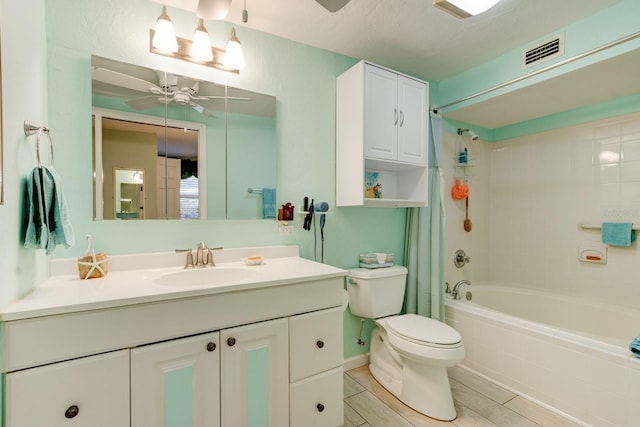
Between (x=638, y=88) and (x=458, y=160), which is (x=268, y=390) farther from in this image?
(x=638, y=88)

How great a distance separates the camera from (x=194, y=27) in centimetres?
165

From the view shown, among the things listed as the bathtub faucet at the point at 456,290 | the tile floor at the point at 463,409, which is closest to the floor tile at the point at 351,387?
the tile floor at the point at 463,409

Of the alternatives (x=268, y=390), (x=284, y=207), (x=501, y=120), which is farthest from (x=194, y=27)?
(x=501, y=120)

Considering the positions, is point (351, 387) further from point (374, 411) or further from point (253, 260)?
point (253, 260)

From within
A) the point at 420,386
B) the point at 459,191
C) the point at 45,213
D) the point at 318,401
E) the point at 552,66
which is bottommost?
the point at 420,386

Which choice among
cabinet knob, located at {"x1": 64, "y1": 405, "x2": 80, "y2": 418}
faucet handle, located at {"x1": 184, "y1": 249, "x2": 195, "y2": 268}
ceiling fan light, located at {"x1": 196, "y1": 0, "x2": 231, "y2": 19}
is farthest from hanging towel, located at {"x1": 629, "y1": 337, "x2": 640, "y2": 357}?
ceiling fan light, located at {"x1": 196, "y1": 0, "x2": 231, "y2": 19}

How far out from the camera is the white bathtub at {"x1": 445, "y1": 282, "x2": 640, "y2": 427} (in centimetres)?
150

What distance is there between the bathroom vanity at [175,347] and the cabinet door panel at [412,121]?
1.16 m

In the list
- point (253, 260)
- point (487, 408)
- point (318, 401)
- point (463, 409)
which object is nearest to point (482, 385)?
point (487, 408)

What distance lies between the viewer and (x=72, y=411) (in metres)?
0.91

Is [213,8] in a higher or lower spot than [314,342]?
higher

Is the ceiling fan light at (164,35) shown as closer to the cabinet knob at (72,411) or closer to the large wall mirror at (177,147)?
the large wall mirror at (177,147)

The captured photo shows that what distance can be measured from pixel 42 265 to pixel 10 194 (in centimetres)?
40

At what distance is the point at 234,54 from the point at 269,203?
0.89 meters
